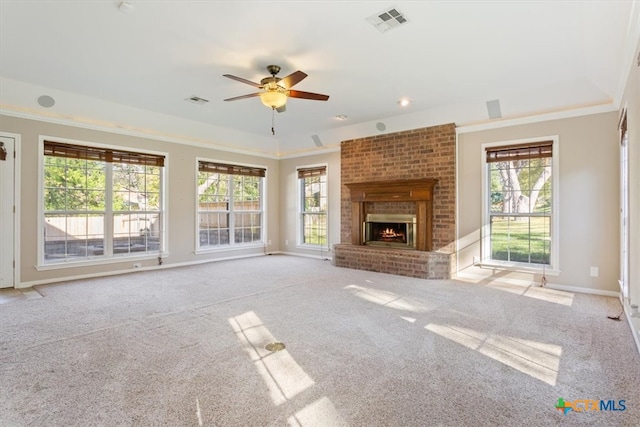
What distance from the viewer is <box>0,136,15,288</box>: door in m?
4.65

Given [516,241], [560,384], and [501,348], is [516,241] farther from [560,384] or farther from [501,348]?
[560,384]

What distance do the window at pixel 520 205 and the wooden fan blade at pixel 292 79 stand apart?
11.5ft

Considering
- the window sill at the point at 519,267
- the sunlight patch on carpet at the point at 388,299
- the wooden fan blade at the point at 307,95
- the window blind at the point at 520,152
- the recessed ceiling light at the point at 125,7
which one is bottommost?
the sunlight patch on carpet at the point at 388,299

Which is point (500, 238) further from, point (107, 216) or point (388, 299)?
point (107, 216)

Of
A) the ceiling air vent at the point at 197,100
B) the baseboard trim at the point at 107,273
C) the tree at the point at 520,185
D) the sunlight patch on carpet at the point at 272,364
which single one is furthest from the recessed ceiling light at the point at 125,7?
the tree at the point at 520,185

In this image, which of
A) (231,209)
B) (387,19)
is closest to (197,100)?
(231,209)

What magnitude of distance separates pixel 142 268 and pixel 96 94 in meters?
3.03

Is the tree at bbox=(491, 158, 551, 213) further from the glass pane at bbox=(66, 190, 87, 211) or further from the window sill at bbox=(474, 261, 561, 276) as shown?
the glass pane at bbox=(66, 190, 87, 211)

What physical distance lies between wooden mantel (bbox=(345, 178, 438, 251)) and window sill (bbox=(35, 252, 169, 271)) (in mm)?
3847

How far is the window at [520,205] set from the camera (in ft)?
16.1

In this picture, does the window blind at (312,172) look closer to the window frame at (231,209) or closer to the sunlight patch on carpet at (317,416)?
the window frame at (231,209)

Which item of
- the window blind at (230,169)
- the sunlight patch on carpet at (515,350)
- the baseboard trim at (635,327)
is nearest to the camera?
the sunlight patch on carpet at (515,350)

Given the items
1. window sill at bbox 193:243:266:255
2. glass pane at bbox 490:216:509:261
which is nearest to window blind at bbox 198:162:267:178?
window sill at bbox 193:243:266:255

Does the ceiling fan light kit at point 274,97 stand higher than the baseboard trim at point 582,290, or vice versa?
the ceiling fan light kit at point 274,97
